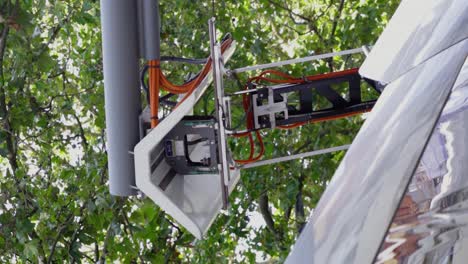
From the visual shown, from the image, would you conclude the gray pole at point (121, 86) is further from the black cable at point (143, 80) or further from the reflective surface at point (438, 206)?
the reflective surface at point (438, 206)

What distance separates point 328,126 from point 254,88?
3.19 m

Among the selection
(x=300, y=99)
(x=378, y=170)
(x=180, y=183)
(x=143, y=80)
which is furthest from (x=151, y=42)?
(x=378, y=170)

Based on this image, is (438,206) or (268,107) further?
(268,107)

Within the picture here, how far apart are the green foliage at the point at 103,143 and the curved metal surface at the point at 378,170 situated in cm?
407

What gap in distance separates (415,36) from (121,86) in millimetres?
1589

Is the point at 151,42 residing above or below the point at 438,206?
above

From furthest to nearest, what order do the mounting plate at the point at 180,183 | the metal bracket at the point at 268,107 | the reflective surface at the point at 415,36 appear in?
1. the metal bracket at the point at 268,107
2. the mounting plate at the point at 180,183
3. the reflective surface at the point at 415,36

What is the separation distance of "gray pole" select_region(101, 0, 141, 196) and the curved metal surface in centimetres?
Answer: 159

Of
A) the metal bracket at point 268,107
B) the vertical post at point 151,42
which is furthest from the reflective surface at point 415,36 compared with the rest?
the metal bracket at point 268,107

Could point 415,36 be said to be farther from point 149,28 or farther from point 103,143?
point 103,143

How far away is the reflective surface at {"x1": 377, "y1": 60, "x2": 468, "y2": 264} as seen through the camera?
0.87 meters

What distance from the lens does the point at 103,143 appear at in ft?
18.9

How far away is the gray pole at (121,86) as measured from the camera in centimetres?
250

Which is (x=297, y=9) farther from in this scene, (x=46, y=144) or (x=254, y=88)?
(x=254, y=88)
